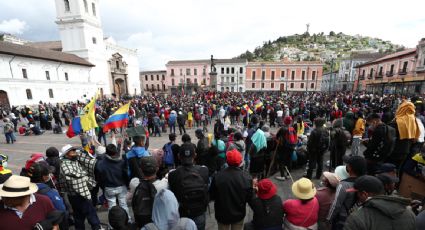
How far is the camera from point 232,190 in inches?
103

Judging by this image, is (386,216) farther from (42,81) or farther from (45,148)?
(42,81)

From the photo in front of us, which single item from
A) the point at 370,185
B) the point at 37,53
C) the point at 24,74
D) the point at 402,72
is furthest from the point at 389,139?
→ the point at 402,72

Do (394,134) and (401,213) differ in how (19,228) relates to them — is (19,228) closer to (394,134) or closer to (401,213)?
(401,213)

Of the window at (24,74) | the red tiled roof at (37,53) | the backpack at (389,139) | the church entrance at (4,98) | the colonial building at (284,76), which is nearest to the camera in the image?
the backpack at (389,139)

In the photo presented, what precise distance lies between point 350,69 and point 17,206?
197 ft

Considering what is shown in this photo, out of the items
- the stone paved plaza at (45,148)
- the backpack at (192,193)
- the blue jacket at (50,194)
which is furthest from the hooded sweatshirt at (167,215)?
the stone paved plaza at (45,148)

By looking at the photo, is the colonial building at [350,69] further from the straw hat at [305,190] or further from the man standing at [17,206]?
the man standing at [17,206]

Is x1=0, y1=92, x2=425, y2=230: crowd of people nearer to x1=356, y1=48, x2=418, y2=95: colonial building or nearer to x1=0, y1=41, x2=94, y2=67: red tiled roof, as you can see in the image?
x1=356, y1=48, x2=418, y2=95: colonial building

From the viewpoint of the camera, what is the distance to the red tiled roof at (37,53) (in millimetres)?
24230

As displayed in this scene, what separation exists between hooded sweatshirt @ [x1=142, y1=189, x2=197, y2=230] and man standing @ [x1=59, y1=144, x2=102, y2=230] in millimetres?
1927

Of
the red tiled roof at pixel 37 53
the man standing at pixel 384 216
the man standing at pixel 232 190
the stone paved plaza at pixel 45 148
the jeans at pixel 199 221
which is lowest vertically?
the stone paved plaza at pixel 45 148

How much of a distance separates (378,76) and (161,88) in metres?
56.2

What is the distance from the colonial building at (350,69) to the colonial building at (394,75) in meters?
2.88

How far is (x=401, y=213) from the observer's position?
5.16 ft
